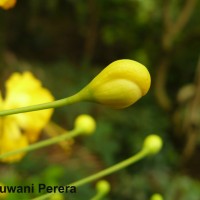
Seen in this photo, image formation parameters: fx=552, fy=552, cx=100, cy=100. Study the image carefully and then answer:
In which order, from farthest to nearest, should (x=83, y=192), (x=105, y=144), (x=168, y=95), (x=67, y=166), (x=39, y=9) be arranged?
(x=39, y=9), (x=168, y=95), (x=105, y=144), (x=67, y=166), (x=83, y=192)

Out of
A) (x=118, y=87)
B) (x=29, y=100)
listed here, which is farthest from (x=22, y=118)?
(x=118, y=87)

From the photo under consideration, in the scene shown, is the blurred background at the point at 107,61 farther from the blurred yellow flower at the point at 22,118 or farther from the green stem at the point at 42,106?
the green stem at the point at 42,106

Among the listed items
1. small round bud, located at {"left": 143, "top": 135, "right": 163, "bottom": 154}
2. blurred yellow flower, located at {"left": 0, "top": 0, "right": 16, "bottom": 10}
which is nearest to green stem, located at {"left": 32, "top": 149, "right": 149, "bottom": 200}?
small round bud, located at {"left": 143, "top": 135, "right": 163, "bottom": 154}

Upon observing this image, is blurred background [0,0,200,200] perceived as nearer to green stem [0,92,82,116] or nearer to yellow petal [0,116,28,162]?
yellow petal [0,116,28,162]

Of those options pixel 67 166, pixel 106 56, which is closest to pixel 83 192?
pixel 67 166

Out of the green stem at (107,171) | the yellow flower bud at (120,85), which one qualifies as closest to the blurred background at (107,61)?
the green stem at (107,171)

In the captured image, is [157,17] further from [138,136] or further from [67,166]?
[67,166]

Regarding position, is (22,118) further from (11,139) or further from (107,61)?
(107,61)
